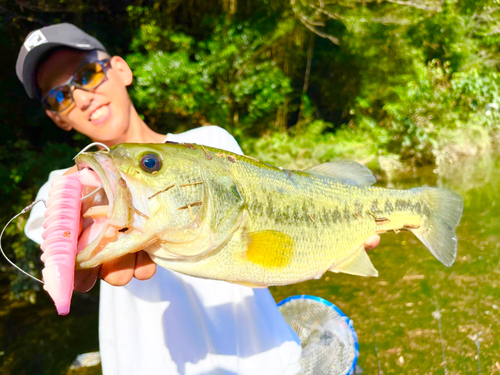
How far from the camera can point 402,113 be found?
10.1 meters

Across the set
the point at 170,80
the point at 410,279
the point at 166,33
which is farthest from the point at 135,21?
the point at 410,279

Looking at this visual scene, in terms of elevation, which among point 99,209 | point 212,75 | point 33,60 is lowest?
point 212,75

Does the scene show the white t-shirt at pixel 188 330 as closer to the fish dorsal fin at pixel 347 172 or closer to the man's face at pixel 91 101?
the man's face at pixel 91 101

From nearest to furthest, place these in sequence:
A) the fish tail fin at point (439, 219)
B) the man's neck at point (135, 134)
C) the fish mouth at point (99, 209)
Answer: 1. the fish mouth at point (99, 209)
2. the fish tail fin at point (439, 219)
3. the man's neck at point (135, 134)

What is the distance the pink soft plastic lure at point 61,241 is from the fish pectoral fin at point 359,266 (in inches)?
54.8

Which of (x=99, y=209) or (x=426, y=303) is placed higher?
(x=99, y=209)

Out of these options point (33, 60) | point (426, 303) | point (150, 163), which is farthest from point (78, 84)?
point (426, 303)

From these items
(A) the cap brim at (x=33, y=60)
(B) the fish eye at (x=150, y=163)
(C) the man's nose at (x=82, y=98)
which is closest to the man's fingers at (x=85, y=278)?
(B) the fish eye at (x=150, y=163)

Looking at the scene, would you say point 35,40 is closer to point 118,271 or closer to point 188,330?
point 118,271

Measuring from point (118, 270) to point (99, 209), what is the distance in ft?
1.20

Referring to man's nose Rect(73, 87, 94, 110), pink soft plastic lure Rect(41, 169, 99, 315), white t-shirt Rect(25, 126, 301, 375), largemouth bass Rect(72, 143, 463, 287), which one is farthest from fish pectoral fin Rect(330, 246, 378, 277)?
man's nose Rect(73, 87, 94, 110)

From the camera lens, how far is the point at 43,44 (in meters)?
2.36

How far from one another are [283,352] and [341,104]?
493 inches

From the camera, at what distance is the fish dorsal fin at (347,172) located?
2068 millimetres
